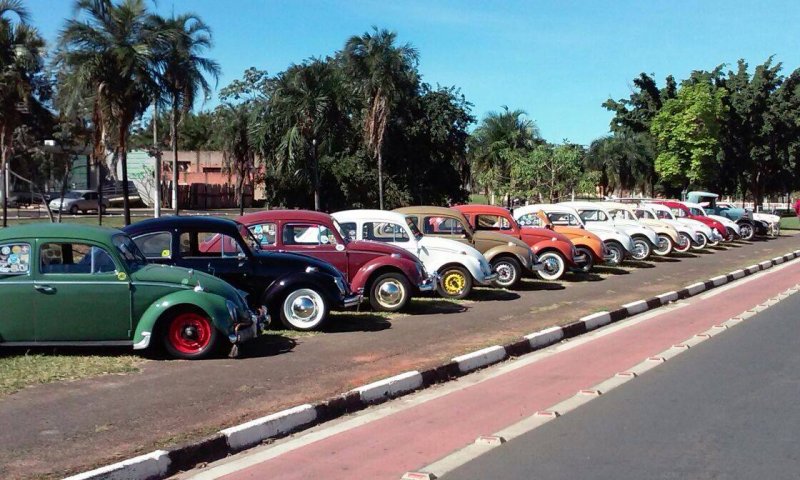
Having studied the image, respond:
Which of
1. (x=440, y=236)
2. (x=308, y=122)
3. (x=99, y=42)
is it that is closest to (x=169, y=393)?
(x=440, y=236)

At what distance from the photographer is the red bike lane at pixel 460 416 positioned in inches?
222

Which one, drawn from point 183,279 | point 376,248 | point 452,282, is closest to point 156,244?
point 183,279

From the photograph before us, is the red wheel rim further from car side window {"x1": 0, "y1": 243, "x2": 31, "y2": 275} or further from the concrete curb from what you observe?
the concrete curb

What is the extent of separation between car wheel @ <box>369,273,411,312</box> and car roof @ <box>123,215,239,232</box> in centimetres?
269

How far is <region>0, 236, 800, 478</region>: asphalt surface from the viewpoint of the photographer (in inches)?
231

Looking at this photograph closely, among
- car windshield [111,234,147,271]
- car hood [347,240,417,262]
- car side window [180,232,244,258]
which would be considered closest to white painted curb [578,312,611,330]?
car hood [347,240,417,262]

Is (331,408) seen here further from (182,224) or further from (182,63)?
(182,63)

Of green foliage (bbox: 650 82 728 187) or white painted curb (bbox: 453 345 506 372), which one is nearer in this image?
white painted curb (bbox: 453 345 506 372)

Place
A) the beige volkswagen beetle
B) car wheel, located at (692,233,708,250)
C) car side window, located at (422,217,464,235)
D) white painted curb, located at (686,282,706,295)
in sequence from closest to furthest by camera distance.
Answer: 1. car side window, located at (422,217,464,235)
2. white painted curb, located at (686,282,706,295)
3. the beige volkswagen beetle
4. car wheel, located at (692,233,708,250)

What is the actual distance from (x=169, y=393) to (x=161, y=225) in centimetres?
411

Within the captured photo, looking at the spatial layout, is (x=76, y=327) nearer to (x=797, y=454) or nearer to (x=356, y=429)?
(x=356, y=429)

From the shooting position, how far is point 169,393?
7426 millimetres

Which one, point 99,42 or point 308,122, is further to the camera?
point 308,122

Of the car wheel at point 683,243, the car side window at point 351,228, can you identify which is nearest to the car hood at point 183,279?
the car side window at point 351,228
